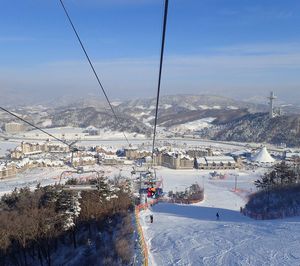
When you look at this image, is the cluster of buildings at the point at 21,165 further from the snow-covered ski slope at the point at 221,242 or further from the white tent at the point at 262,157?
the snow-covered ski slope at the point at 221,242

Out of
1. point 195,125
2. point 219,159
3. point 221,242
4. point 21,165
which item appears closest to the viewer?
point 221,242

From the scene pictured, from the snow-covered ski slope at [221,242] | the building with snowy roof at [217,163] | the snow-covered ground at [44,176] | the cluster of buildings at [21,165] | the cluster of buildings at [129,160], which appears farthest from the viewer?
the building with snowy roof at [217,163]

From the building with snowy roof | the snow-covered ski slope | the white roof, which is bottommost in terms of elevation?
the building with snowy roof

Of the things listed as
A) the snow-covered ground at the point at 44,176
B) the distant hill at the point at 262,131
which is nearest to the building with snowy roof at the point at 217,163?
the snow-covered ground at the point at 44,176

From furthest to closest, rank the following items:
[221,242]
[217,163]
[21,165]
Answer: [217,163] → [21,165] → [221,242]

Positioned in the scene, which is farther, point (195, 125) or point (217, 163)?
point (195, 125)

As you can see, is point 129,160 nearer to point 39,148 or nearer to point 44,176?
point 44,176

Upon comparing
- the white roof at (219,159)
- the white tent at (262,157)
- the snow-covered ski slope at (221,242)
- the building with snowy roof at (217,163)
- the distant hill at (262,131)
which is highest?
the distant hill at (262,131)

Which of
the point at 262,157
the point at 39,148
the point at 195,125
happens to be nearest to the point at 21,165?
the point at 39,148

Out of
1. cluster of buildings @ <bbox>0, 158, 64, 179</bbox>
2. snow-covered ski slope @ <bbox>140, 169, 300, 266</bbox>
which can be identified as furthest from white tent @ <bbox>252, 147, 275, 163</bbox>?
snow-covered ski slope @ <bbox>140, 169, 300, 266</bbox>

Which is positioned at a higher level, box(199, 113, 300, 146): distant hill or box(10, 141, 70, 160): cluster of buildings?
box(199, 113, 300, 146): distant hill

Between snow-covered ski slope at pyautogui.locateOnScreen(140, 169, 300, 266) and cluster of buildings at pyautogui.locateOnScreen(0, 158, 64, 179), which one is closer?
snow-covered ski slope at pyautogui.locateOnScreen(140, 169, 300, 266)

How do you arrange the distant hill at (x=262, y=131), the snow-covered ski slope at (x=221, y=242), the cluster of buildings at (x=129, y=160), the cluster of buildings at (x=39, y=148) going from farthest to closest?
the distant hill at (x=262, y=131), the cluster of buildings at (x=39, y=148), the cluster of buildings at (x=129, y=160), the snow-covered ski slope at (x=221, y=242)

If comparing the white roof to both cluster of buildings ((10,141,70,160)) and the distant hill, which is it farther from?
the distant hill
